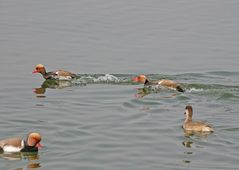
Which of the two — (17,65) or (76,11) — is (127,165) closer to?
(17,65)

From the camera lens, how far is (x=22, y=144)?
661 inches

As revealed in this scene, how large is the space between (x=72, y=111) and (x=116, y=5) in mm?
15924

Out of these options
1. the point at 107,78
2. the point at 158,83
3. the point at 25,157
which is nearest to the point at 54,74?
the point at 107,78

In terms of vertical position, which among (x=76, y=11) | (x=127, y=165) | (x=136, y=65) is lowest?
(x=127, y=165)

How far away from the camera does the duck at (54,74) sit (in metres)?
23.5

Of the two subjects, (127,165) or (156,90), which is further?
(156,90)

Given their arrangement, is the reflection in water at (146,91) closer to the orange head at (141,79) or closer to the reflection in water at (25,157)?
the orange head at (141,79)

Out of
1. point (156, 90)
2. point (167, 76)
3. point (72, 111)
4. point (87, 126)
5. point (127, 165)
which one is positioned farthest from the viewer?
point (167, 76)

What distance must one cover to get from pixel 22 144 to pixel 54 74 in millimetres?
7099

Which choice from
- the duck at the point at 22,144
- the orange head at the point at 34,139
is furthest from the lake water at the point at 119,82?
the orange head at the point at 34,139

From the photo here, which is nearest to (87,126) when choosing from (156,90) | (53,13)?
(156,90)

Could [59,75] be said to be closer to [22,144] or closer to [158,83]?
[158,83]

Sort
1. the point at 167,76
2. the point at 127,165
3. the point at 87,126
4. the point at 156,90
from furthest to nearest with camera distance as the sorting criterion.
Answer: the point at 167,76 < the point at 156,90 < the point at 87,126 < the point at 127,165

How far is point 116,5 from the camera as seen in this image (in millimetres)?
35375
